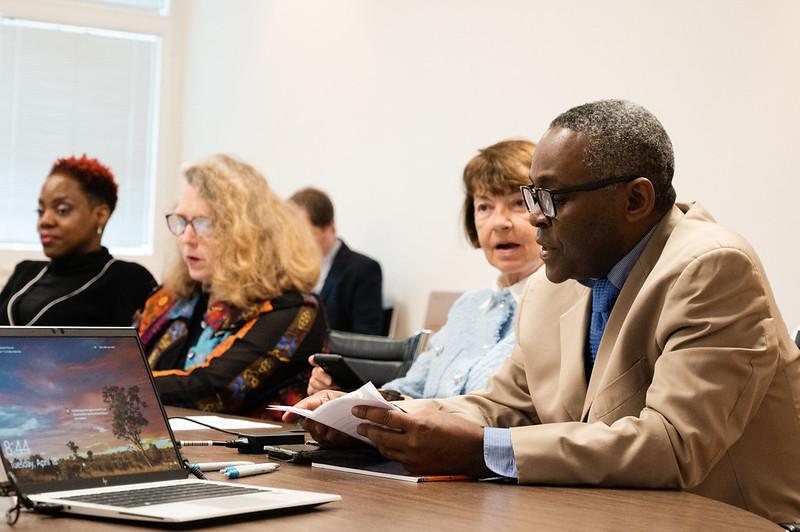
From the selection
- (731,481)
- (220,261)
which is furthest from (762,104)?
(731,481)

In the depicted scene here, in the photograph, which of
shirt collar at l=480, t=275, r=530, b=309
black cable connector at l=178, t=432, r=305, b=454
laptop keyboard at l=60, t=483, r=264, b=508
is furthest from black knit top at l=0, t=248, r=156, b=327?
laptop keyboard at l=60, t=483, r=264, b=508

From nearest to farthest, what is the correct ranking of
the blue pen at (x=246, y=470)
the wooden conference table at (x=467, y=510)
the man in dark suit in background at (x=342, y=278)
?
the wooden conference table at (x=467, y=510) → the blue pen at (x=246, y=470) → the man in dark suit in background at (x=342, y=278)

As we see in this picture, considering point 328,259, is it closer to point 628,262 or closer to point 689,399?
point 628,262

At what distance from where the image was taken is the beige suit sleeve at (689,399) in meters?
1.55

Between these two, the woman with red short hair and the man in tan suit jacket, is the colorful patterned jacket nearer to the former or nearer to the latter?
the woman with red short hair

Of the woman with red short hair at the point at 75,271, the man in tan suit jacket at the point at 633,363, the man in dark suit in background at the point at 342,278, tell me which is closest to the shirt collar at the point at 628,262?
the man in tan suit jacket at the point at 633,363

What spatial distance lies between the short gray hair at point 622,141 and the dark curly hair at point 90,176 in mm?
3249

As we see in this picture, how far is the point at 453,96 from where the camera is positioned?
5262 millimetres

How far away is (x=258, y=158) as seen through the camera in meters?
7.43

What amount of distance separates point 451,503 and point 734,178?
2.57 m

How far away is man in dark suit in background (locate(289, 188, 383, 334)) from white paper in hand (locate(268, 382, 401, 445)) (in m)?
3.90

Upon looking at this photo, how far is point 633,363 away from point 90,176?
3.47 m

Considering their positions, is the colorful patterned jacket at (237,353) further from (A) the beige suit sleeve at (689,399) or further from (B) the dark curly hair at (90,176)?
(A) the beige suit sleeve at (689,399)

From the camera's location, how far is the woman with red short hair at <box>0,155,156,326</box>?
4.29 meters
